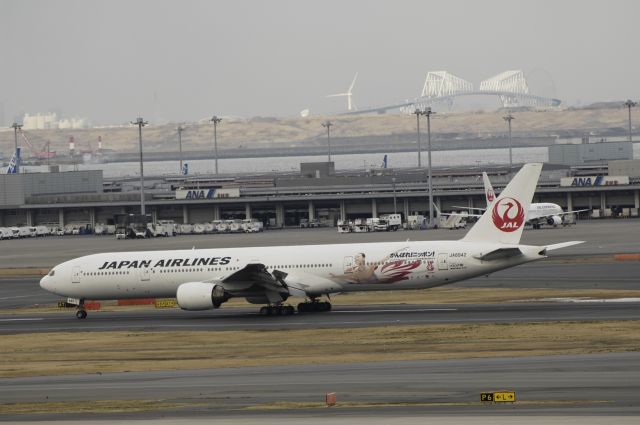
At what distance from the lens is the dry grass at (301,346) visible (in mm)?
39188

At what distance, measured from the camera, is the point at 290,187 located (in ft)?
537

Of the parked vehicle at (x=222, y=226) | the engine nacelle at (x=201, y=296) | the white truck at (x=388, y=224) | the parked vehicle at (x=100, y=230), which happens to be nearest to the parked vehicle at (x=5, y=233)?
the parked vehicle at (x=100, y=230)

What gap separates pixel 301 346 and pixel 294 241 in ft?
222

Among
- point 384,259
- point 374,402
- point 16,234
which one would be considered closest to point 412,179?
point 16,234

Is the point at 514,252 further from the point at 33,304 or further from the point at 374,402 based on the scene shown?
the point at 33,304

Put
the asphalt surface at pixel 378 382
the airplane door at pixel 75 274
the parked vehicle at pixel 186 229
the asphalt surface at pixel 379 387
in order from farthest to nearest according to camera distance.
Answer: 1. the parked vehicle at pixel 186 229
2. the airplane door at pixel 75 274
3. the asphalt surface at pixel 379 387
4. the asphalt surface at pixel 378 382

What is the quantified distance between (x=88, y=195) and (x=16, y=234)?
14.6 m

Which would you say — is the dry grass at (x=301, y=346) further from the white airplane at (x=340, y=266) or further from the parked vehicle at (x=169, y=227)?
the parked vehicle at (x=169, y=227)

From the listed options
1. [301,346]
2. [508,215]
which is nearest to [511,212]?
[508,215]

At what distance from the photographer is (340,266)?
178ft

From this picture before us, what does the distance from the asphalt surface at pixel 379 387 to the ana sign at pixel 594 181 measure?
357ft

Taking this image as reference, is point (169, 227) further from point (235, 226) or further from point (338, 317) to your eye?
point (338, 317)

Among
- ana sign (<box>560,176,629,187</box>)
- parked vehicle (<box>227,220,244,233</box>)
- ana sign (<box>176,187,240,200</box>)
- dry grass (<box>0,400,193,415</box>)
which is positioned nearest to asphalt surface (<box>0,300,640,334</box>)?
dry grass (<box>0,400,193,415</box>)

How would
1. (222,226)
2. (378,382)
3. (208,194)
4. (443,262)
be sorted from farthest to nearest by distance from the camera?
(208,194), (222,226), (443,262), (378,382)
